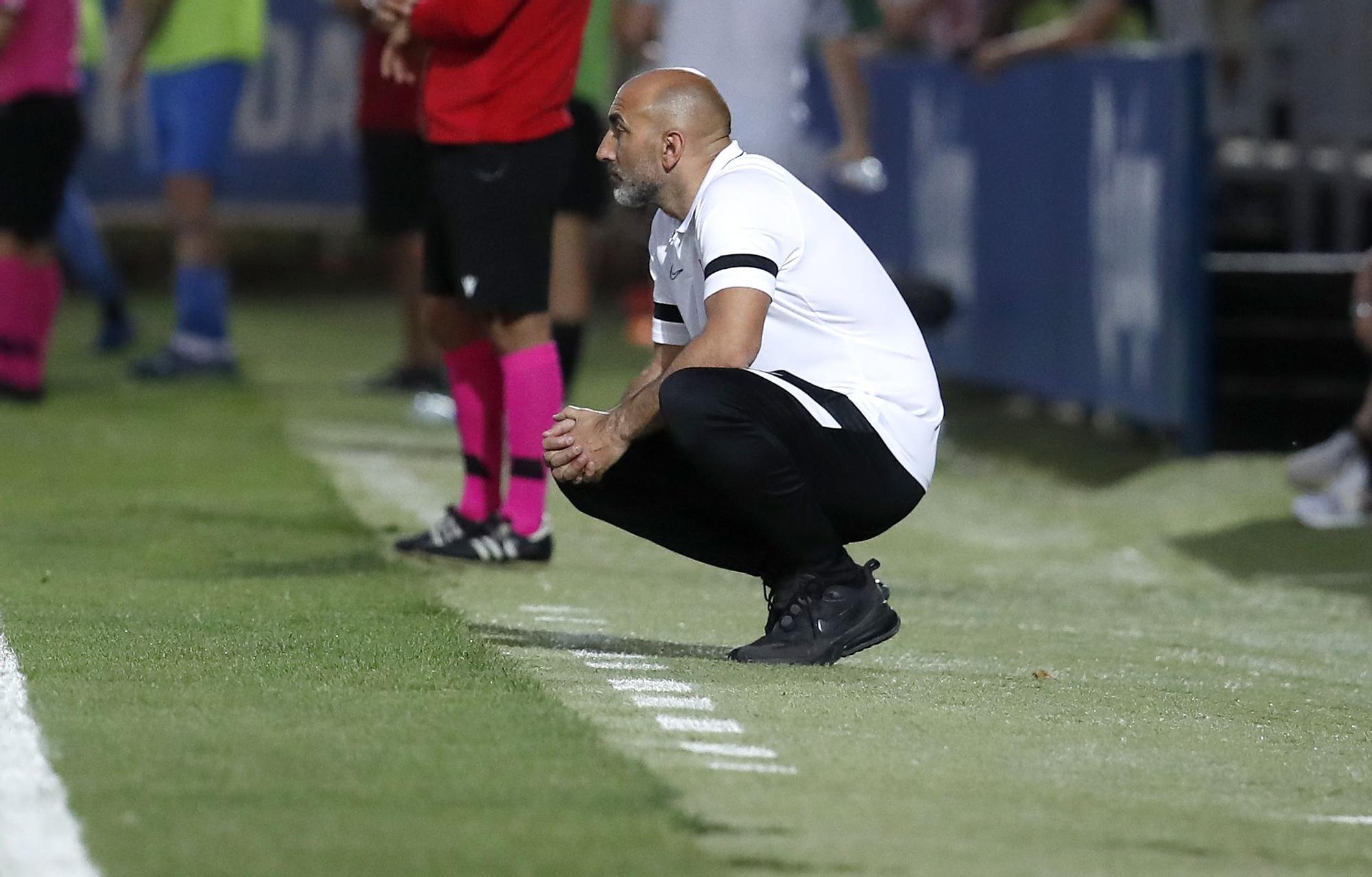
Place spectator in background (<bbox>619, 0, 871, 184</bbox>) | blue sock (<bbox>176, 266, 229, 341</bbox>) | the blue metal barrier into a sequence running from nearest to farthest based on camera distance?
spectator in background (<bbox>619, 0, 871, 184</bbox>)
the blue metal barrier
blue sock (<bbox>176, 266, 229, 341</bbox>)

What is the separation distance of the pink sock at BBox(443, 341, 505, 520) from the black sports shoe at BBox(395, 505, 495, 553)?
0.10 meters

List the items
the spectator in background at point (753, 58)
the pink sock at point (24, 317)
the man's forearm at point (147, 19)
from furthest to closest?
the man's forearm at point (147, 19) < the pink sock at point (24, 317) < the spectator in background at point (753, 58)

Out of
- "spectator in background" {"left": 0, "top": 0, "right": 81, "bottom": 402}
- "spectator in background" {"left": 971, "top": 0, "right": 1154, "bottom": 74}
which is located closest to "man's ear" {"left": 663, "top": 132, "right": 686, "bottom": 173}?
"spectator in background" {"left": 0, "top": 0, "right": 81, "bottom": 402}

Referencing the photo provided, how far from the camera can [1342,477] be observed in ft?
23.6

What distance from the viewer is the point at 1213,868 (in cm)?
319

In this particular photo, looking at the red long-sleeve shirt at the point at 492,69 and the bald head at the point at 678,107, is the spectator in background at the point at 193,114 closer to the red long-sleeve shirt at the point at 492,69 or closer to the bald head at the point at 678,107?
the red long-sleeve shirt at the point at 492,69

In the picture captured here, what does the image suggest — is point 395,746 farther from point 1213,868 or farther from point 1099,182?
point 1099,182

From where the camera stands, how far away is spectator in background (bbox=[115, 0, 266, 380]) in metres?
10.0

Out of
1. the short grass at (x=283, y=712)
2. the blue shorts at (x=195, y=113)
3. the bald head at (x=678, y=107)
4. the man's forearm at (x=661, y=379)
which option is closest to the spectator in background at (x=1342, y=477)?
the short grass at (x=283, y=712)

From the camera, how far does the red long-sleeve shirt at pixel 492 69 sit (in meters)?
5.65

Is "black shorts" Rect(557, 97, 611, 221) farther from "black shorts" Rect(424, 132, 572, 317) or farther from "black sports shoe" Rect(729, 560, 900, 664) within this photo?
"black sports shoe" Rect(729, 560, 900, 664)

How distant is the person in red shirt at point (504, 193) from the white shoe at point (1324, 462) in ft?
8.59

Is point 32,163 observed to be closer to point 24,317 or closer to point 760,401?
point 24,317

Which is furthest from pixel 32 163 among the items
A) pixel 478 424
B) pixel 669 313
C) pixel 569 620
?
pixel 669 313
